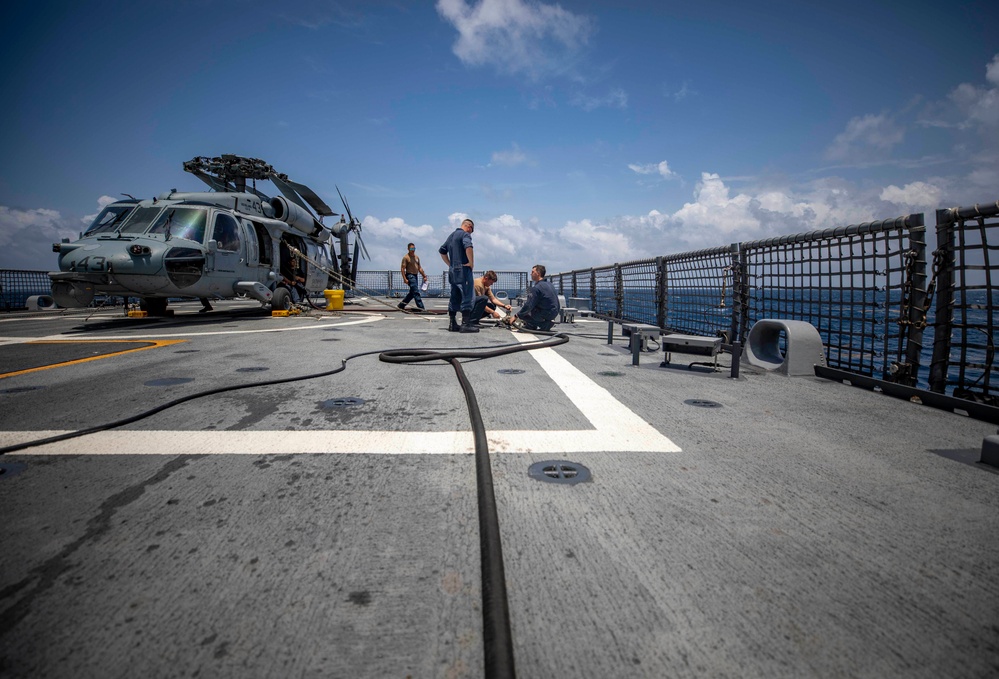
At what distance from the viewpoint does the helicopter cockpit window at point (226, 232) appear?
349 inches

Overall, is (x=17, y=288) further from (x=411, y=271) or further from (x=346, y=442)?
(x=346, y=442)

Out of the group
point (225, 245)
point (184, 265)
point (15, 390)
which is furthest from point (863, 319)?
point (225, 245)

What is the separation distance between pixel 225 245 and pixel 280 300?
214 centimetres

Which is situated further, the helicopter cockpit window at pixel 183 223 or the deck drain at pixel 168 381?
the helicopter cockpit window at pixel 183 223

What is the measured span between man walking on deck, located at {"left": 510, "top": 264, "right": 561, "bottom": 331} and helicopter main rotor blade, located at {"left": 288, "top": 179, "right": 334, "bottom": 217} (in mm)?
13545

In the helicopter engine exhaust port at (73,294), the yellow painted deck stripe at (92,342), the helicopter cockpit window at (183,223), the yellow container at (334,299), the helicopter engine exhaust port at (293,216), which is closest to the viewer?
the yellow painted deck stripe at (92,342)

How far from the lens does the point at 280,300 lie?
1093cm

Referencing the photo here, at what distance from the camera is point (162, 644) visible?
1074 mm

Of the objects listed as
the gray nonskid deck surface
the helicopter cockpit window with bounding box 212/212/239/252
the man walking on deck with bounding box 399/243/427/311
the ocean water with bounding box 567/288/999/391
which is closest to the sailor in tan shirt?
the man walking on deck with bounding box 399/243/427/311

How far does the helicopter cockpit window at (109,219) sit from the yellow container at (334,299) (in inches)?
183

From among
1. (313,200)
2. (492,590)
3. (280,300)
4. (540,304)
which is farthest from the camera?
(313,200)

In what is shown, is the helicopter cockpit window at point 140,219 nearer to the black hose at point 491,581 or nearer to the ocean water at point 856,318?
the black hose at point 491,581

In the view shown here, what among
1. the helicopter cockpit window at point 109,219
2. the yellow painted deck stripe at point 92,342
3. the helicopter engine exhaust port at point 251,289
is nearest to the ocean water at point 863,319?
the yellow painted deck stripe at point 92,342

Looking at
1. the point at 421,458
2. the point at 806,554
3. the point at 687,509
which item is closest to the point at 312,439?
the point at 421,458
